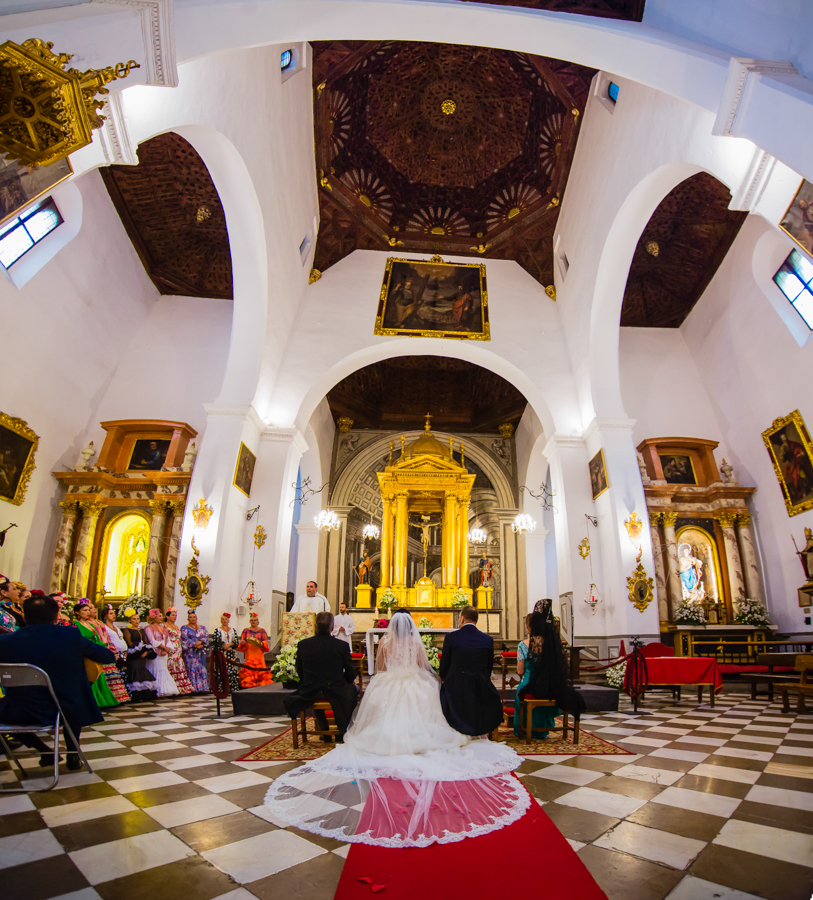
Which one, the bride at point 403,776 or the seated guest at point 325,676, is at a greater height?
the seated guest at point 325,676

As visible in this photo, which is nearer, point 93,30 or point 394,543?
point 93,30

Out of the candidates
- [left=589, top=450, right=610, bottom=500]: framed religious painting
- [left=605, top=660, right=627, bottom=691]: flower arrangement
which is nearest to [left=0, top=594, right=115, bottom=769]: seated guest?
[left=605, top=660, right=627, bottom=691]: flower arrangement

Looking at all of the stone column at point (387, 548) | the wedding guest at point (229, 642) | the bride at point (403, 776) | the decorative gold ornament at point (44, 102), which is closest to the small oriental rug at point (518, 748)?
the bride at point (403, 776)

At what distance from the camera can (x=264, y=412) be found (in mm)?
12180

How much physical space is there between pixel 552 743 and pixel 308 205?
38.5ft

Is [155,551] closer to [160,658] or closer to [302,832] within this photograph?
[160,658]

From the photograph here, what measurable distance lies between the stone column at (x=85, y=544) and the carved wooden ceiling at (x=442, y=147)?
766cm

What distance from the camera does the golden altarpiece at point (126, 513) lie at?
11.0 metres

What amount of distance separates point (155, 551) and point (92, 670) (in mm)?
7920

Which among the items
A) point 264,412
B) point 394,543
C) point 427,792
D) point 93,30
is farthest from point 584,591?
point 93,30

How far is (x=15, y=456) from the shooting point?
32.2 feet

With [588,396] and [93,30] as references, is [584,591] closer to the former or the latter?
[588,396]

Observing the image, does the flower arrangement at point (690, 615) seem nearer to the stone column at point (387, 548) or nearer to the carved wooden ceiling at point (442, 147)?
the stone column at point (387, 548)

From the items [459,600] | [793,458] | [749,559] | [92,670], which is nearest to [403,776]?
[92,670]
